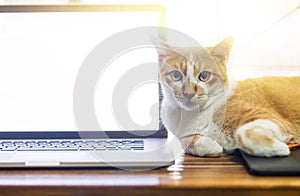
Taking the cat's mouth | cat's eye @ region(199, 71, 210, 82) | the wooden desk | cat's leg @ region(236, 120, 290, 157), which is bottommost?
the wooden desk

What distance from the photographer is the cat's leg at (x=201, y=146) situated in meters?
0.67

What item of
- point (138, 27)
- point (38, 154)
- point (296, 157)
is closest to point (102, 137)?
point (38, 154)

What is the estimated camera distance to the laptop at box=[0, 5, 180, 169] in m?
0.74

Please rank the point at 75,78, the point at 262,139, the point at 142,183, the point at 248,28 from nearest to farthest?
the point at 142,183, the point at 262,139, the point at 75,78, the point at 248,28

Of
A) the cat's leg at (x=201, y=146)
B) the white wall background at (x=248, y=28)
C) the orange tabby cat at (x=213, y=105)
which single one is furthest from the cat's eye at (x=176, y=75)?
the white wall background at (x=248, y=28)

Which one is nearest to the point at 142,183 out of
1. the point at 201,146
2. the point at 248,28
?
the point at 201,146

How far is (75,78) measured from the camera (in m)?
0.76

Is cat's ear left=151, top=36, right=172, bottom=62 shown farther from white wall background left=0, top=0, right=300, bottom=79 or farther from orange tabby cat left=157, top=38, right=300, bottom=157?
white wall background left=0, top=0, right=300, bottom=79

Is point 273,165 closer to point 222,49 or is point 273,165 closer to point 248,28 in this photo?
point 222,49

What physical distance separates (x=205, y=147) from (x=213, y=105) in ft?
0.30

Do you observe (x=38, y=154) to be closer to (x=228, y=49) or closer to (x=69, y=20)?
(x=69, y=20)

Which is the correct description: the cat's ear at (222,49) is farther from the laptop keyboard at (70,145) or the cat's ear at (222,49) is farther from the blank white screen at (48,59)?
the laptop keyboard at (70,145)

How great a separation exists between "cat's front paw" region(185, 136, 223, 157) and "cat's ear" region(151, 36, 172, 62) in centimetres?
18

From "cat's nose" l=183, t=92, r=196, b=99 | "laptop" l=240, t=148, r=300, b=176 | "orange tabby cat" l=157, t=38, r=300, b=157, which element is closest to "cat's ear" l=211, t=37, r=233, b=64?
"orange tabby cat" l=157, t=38, r=300, b=157
